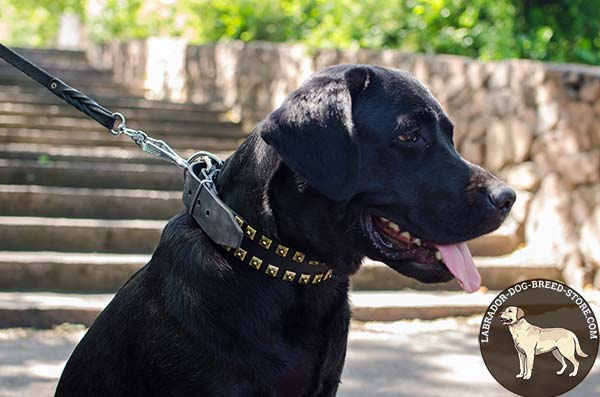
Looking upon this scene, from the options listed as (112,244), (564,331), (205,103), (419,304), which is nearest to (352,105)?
(564,331)

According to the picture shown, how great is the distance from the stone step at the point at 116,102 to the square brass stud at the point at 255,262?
854cm

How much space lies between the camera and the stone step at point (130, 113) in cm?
1042

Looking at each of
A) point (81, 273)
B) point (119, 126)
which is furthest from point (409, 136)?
point (81, 273)

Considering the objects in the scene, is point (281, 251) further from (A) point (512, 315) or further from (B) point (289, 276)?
(A) point (512, 315)

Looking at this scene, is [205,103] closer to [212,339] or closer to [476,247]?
[476,247]

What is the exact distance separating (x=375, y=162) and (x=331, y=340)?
0.54 meters

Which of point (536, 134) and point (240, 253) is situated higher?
point (240, 253)

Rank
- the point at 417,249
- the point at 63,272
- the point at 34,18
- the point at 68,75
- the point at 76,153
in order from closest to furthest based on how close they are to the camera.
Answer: the point at 417,249 < the point at 63,272 < the point at 76,153 < the point at 68,75 < the point at 34,18

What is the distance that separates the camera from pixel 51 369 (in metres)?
4.82

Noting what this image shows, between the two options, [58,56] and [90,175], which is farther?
[58,56]

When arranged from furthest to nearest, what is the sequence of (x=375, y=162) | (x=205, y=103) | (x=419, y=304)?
1. (x=205, y=103)
2. (x=419, y=304)
3. (x=375, y=162)

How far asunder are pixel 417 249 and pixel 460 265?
0.46 feet

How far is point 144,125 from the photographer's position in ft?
34.5

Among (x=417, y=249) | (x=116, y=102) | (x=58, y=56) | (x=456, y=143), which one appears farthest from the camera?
(x=58, y=56)
